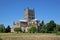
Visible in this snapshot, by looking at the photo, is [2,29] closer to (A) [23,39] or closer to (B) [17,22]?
(B) [17,22]

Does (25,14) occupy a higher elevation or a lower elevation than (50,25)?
higher

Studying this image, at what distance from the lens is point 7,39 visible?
93.8 feet

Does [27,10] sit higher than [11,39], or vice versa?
[27,10]

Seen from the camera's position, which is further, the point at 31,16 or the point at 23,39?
the point at 31,16

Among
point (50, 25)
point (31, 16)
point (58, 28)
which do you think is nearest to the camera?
point (58, 28)

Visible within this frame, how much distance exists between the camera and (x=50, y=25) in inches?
4486

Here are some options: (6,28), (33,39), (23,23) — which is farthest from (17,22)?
(33,39)

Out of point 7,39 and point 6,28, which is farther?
point 6,28

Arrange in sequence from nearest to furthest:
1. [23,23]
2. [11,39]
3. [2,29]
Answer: [11,39] < [2,29] < [23,23]

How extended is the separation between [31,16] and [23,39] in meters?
157

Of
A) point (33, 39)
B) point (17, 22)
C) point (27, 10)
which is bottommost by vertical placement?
point (33, 39)

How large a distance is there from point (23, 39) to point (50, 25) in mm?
85863

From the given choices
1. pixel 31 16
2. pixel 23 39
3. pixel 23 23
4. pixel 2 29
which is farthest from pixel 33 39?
pixel 31 16

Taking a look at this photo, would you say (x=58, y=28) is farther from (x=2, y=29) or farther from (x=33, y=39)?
(x=33, y=39)
